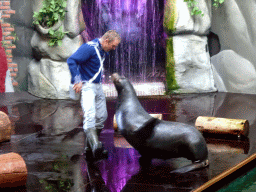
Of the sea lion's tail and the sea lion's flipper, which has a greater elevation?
the sea lion's flipper

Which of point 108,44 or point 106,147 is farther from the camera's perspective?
point 106,147

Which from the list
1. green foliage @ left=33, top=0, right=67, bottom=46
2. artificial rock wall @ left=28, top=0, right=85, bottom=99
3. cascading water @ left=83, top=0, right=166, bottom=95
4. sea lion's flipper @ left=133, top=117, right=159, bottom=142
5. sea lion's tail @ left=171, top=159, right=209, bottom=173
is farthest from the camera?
cascading water @ left=83, top=0, right=166, bottom=95

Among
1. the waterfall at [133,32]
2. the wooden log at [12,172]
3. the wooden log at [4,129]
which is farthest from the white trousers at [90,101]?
the waterfall at [133,32]

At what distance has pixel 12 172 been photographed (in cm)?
360

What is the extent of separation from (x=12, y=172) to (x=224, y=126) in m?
2.94

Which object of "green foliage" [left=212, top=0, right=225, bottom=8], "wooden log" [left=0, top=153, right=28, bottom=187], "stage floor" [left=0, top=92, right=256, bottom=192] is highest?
"green foliage" [left=212, top=0, right=225, bottom=8]

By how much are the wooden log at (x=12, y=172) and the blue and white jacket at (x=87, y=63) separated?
1.14 metres

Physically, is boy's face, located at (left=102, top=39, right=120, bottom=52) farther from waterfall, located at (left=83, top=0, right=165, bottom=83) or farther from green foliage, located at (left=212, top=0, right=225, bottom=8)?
waterfall, located at (left=83, top=0, right=165, bottom=83)

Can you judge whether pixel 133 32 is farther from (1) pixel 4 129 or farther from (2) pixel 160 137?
(2) pixel 160 137

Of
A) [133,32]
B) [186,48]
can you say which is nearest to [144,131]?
[186,48]

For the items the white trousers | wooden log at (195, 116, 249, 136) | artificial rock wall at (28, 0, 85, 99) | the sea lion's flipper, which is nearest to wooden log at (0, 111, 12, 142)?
the white trousers

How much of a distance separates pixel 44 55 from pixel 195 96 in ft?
11.4

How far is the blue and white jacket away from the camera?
4359mm

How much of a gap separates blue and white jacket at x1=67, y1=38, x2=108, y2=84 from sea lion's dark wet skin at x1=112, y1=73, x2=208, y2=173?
1.66ft
